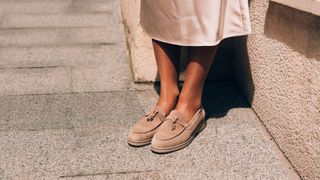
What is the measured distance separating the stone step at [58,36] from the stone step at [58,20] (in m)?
0.13

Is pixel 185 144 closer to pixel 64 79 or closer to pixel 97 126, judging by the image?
pixel 97 126

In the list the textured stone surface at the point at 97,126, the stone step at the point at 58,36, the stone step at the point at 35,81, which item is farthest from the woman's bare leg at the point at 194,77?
the stone step at the point at 58,36

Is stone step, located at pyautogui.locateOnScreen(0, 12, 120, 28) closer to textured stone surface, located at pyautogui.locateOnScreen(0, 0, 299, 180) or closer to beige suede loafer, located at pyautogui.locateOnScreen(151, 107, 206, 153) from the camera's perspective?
textured stone surface, located at pyautogui.locateOnScreen(0, 0, 299, 180)

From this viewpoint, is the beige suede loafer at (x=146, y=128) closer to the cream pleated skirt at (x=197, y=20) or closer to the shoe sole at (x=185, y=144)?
the shoe sole at (x=185, y=144)

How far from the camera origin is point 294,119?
2.40m

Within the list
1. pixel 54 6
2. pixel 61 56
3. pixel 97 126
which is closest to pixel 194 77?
pixel 97 126

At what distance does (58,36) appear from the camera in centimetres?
437

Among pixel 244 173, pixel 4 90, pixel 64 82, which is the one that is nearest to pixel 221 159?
pixel 244 173

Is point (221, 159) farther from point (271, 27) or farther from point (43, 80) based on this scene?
point (43, 80)

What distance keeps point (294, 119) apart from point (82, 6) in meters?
3.58

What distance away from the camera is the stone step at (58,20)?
4.67 meters

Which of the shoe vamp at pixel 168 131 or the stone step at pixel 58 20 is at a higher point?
the shoe vamp at pixel 168 131

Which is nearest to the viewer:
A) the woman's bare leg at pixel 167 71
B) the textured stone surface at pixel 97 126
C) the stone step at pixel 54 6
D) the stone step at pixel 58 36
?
the textured stone surface at pixel 97 126

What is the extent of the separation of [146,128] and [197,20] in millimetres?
713
